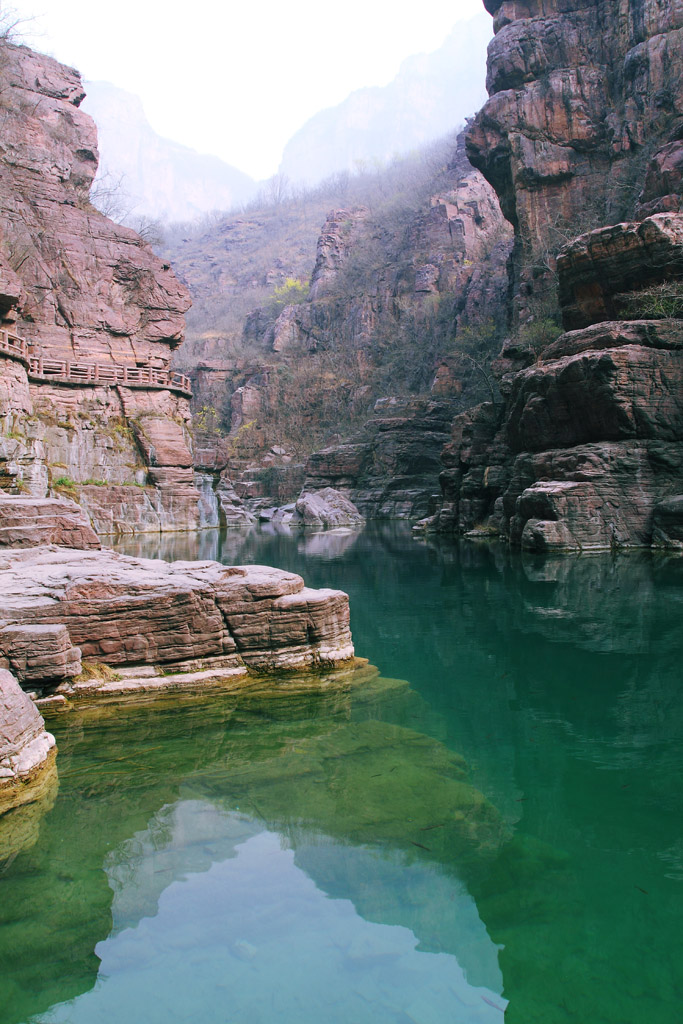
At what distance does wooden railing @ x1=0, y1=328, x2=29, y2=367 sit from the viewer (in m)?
23.8

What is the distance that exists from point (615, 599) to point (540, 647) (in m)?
3.48

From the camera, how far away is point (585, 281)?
859 inches

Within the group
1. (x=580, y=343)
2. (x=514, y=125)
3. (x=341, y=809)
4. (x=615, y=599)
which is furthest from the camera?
(x=514, y=125)

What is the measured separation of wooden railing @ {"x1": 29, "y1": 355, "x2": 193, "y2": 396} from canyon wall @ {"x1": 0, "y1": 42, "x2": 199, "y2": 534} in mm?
59

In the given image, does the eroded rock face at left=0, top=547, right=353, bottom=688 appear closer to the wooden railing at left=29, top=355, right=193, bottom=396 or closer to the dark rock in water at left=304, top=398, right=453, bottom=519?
the wooden railing at left=29, top=355, right=193, bottom=396

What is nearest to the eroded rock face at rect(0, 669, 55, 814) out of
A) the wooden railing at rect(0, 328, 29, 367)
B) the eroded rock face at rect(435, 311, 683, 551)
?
the eroded rock face at rect(435, 311, 683, 551)

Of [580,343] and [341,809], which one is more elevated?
[580,343]

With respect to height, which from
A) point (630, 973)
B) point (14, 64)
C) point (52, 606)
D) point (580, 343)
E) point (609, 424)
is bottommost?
point (630, 973)

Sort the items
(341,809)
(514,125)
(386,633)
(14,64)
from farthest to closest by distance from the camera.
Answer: (514,125)
(14,64)
(386,633)
(341,809)

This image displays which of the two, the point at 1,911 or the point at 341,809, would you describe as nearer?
the point at 1,911

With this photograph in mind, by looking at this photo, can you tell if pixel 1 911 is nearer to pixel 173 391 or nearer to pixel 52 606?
pixel 52 606

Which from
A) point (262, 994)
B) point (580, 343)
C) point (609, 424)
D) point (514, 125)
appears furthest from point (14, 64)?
point (262, 994)

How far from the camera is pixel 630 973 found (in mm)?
2623

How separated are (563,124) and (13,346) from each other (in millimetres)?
26135
